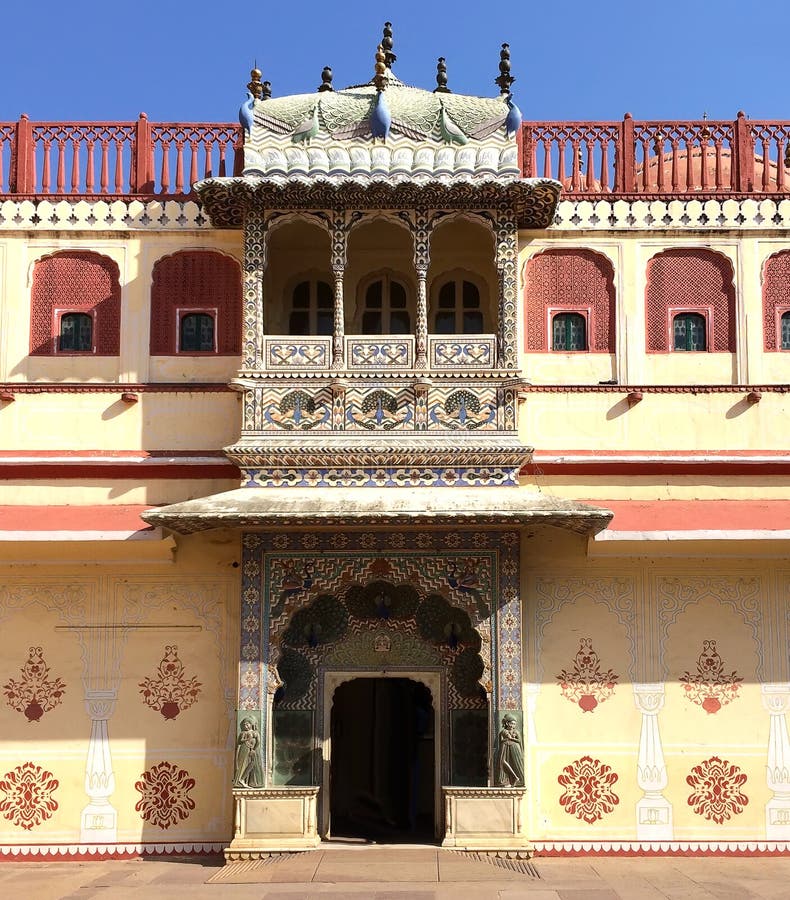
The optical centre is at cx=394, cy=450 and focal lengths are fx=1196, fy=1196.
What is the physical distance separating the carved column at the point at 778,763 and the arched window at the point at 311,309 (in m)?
5.99

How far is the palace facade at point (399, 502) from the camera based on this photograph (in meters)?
11.6

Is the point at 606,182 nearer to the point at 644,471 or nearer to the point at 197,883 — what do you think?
the point at 644,471

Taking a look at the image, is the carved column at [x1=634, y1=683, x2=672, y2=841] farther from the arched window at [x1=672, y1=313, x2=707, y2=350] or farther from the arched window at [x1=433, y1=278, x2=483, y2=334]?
the arched window at [x1=433, y1=278, x2=483, y2=334]

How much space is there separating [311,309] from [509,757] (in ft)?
17.4

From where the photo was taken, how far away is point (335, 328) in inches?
476

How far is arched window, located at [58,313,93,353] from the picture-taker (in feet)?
41.8

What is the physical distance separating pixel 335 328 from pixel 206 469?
6.37 feet

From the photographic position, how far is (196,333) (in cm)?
1272

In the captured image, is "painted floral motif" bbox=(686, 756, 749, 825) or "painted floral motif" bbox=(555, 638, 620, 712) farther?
"painted floral motif" bbox=(555, 638, 620, 712)

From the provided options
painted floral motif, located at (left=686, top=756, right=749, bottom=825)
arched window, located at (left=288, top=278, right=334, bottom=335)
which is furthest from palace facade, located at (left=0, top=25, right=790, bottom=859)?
arched window, located at (left=288, top=278, right=334, bottom=335)

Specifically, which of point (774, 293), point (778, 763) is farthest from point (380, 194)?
point (778, 763)

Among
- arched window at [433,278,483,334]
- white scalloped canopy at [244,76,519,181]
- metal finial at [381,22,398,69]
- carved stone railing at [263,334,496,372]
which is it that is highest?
metal finial at [381,22,398,69]

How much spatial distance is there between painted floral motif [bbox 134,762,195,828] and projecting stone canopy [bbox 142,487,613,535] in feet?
7.94

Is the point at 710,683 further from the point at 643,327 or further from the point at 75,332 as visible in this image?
the point at 75,332
